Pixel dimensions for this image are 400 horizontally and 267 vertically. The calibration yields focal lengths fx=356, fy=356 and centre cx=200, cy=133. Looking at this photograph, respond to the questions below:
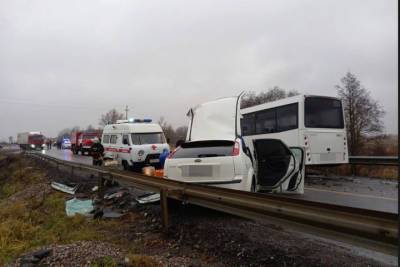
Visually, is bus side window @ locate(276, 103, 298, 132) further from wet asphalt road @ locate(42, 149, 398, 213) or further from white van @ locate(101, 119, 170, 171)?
white van @ locate(101, 119, 170, 171)

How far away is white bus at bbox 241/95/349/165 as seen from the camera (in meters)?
14.1

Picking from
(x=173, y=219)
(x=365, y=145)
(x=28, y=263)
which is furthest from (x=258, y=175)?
(x=365, y=145)

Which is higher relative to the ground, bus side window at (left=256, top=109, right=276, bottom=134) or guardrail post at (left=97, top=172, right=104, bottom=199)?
bus side window at (left=256, top=109, right=276, bottom=134)

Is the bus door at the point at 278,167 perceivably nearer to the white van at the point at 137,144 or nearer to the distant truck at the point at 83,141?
the white van at the point at 137,144

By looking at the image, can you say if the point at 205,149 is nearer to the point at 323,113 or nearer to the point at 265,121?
the point at 323,113

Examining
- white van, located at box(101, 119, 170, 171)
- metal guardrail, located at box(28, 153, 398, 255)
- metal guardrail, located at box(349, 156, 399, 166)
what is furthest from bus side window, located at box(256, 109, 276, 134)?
metal guardrail, located at box(28, 153, 398, 255)

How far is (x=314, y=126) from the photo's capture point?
14367mm

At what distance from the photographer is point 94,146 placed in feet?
55.2

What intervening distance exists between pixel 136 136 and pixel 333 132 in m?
9.15

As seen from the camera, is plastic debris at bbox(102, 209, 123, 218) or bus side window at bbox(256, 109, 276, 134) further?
bus side window at bbox(256, 109, 276, 134)

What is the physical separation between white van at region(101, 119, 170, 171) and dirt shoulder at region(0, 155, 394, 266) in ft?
28.4

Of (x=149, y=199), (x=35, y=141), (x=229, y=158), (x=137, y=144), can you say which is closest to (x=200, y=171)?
(x=229, y=158)

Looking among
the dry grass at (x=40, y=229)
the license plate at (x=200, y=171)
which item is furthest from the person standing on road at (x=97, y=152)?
the license plate at (x=200, y=171)

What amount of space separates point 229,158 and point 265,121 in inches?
387
